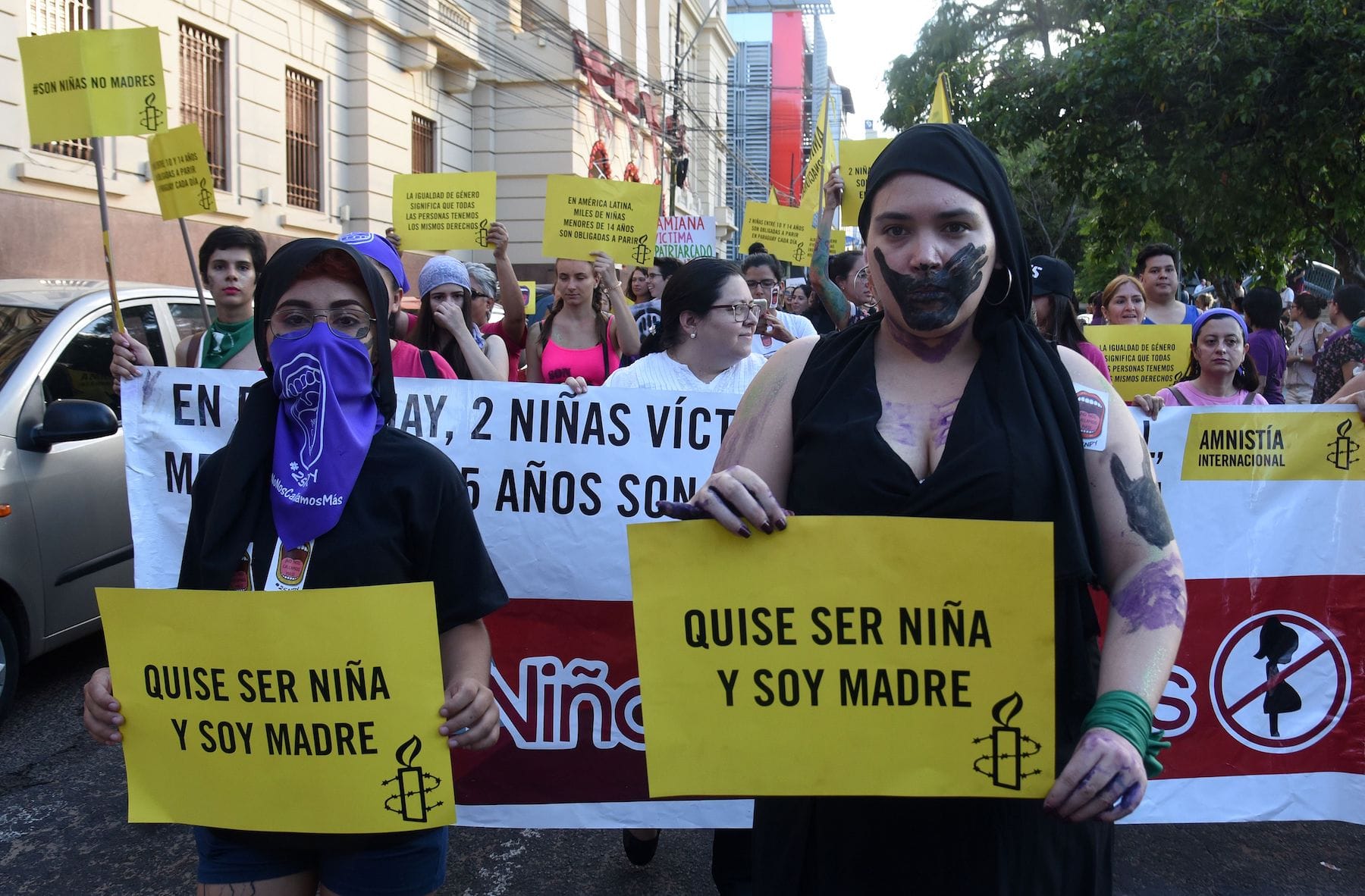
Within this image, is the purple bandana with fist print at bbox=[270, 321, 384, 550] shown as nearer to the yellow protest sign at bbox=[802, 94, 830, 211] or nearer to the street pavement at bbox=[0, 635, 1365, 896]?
the street pavement at bbox=[0, 635, 1365, 896]

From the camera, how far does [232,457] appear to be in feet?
7.00

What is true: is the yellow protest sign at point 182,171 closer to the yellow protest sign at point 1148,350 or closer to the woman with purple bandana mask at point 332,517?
the woman with purple bandana mask at point 332,517

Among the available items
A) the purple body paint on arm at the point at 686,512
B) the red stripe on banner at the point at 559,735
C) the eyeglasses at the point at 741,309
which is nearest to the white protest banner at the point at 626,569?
the red stripe on banner at the point at 559,735

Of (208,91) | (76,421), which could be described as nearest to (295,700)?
(76,421)

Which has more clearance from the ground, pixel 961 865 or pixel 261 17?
pixel 261 17

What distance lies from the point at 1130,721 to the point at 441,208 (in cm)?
590

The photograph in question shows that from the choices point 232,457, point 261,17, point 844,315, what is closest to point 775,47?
point 261,17

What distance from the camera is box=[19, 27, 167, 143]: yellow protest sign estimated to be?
5207mm

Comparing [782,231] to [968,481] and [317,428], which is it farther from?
[968,481]

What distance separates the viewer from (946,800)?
72.6 inches

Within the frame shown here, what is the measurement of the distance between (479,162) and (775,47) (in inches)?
1711

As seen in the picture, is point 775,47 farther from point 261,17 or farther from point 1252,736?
point 1252,736

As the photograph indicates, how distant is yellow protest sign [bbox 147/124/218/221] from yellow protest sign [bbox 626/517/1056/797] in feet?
16.5

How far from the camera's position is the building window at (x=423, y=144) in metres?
20.6
